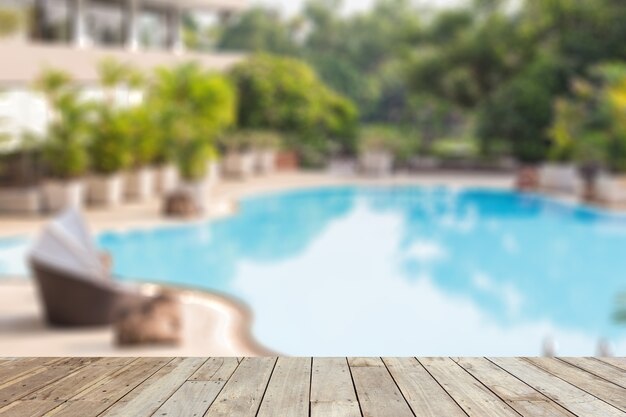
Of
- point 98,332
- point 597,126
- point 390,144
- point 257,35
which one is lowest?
point 98,332

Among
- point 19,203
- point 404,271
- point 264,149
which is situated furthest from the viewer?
point 264,149

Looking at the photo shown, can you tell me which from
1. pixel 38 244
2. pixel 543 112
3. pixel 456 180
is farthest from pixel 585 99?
pixel 38 244

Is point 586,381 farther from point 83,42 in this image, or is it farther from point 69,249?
point 83,42

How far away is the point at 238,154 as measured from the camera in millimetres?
25891

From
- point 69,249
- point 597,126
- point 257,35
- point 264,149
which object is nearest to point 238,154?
point 264,149

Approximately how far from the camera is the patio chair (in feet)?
26.1

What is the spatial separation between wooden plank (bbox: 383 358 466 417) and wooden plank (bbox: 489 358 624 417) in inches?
15.4

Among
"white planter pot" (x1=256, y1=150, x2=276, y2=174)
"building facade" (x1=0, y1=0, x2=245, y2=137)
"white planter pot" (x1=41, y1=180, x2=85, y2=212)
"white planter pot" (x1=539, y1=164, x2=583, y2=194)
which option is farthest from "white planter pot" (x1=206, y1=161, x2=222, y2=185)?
"white planter pot" (x1=539, y1=164, x2=583, y2=194)

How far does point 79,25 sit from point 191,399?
21.6 metres

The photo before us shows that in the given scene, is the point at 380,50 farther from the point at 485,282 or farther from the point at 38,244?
the point at 38,244

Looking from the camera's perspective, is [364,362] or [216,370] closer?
[216,370]

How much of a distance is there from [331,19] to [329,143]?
18.3 meters

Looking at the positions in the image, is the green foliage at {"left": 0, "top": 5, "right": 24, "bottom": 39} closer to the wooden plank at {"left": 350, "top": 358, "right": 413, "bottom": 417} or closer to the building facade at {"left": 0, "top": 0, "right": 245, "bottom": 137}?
the building facade at {"left": 0, "top": 0, "right": 245, "bottom": 137}

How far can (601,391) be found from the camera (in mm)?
3207
